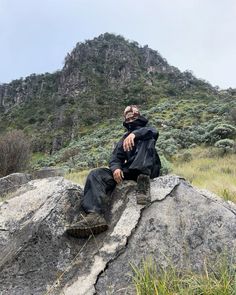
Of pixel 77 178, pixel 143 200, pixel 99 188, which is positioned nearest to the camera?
pixel 143 200

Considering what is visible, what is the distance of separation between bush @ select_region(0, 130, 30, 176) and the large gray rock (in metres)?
8.79

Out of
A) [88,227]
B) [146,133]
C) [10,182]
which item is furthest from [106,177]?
[10,182]

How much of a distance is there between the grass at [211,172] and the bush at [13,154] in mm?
4523

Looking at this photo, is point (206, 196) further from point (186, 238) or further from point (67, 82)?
point (67, 82)

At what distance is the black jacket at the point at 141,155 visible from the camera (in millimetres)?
5312

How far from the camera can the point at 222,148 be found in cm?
1587

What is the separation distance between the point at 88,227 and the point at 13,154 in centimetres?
1010

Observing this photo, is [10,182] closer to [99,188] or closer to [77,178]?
[77,178]

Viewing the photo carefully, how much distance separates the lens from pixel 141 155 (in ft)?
17.7

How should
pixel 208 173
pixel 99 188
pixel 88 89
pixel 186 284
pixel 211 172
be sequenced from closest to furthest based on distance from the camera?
pixel 186 284, pixel 99 188, pixel 208 173, pixel 211 172, pixel 88 89

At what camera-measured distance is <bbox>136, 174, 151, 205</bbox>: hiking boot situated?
4996 millimetres

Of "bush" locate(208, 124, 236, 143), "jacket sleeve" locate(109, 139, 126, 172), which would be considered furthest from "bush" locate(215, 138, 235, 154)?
"jacket sleeve" locate(109, 139, 126, 172)

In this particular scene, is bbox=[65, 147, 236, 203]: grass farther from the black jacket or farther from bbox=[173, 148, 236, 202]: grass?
the black jacket

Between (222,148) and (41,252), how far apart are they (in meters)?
12.0
